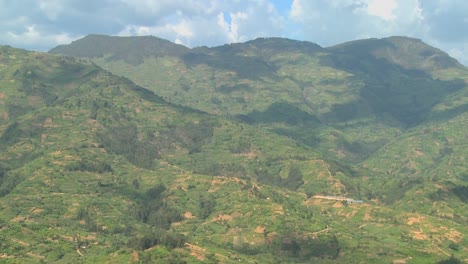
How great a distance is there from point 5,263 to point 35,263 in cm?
1153

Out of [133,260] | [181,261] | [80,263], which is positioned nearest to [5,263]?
[80,263]

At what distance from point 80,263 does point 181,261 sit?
3441cm

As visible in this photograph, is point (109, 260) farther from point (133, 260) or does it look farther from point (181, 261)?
point (181, 261)

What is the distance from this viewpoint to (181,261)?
198125mm

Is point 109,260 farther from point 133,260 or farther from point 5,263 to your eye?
point 5,263

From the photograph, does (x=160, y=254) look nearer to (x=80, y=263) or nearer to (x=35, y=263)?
(x=80, y=263)

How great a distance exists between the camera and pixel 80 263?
19988 cm

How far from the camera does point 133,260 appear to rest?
7707 inches

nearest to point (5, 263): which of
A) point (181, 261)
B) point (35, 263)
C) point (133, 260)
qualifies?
point (35, 263)

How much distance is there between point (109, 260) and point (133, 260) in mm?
9055

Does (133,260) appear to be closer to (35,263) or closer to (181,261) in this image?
(181,261)

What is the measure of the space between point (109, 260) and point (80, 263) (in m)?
10.2

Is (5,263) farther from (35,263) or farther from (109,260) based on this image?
(109,260)

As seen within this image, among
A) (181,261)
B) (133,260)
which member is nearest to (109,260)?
(133,260)
